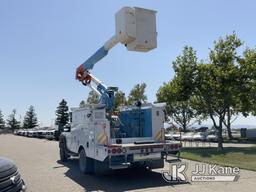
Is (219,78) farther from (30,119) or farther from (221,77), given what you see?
(30,119)

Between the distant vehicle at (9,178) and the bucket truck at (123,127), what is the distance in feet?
15.1

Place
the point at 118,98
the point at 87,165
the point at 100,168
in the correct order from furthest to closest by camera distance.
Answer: the point at 118,98 → the point at 87,165 → the point at 100,168

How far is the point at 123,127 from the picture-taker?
1351cm

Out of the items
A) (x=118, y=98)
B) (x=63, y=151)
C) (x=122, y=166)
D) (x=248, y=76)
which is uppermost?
(x=248, y=76)

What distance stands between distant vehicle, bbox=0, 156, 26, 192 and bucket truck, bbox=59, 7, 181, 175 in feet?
15.1

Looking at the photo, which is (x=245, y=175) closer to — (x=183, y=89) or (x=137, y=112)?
(x=137, y=112)

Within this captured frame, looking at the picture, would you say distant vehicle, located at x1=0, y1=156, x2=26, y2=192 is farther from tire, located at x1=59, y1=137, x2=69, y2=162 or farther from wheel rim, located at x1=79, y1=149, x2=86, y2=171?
tire, located at x1=59, y1=137, x2=69, y2=162

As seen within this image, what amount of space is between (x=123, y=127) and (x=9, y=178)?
795 cm

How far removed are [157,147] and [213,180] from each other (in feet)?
6.07

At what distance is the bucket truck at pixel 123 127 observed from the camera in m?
10.8

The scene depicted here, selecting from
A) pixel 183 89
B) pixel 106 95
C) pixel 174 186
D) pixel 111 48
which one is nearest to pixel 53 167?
pixel 106 95

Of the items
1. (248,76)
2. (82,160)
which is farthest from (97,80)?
(248,76)

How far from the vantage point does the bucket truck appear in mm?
10797

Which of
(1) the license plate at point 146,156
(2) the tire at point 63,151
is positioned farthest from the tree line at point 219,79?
(1) the license plate at point 146,156
